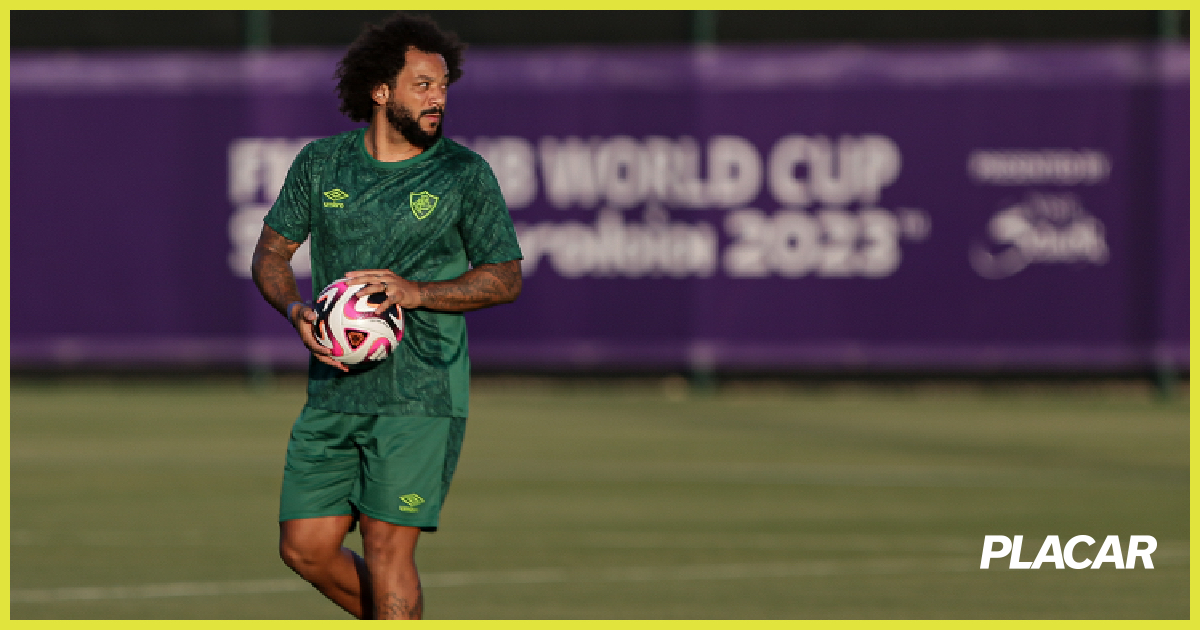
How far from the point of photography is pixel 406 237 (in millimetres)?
6961

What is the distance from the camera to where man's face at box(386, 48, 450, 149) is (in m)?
6.98

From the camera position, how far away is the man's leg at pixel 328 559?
7125 millimetres

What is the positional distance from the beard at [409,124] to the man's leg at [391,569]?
1.13 m

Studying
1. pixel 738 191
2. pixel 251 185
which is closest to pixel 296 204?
pixel 738 191

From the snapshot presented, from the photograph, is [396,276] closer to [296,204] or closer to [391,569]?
[296,204]

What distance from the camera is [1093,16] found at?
21.0m

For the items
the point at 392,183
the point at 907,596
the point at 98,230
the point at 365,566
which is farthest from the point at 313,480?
the point at 98,230

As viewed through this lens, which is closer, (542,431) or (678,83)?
(542,431)

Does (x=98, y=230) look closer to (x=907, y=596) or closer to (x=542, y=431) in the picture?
(x=542, y=431)

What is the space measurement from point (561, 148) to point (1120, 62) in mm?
5024

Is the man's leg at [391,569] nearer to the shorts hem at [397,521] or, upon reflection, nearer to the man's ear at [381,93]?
the shorts hem at [397,521]

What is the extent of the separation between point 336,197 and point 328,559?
1.09 m

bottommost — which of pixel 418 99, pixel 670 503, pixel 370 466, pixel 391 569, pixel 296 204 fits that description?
pixel 670 503

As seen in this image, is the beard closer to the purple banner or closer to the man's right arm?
the man's right arm
